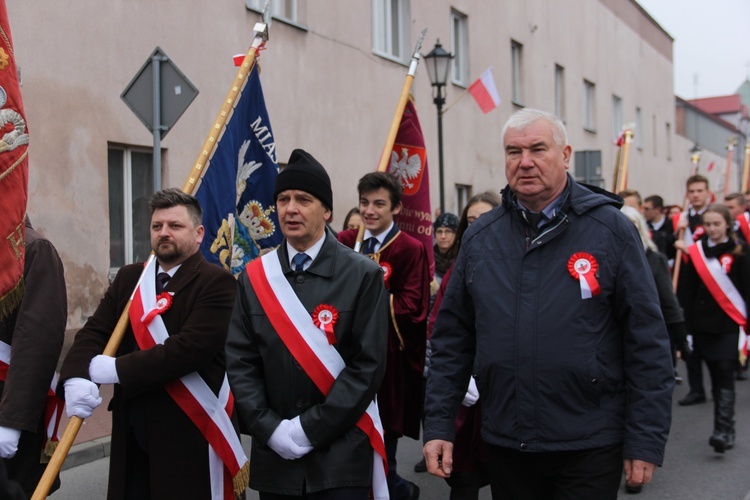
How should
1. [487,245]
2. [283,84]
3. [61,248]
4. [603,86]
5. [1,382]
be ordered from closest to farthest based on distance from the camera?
[487,245] → [1,382] → [61,248] → [283,84] → [603,86]

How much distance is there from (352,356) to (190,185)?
5.81 ft

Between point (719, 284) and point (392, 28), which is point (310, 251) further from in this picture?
point (392, 28)

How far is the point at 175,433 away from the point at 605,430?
1969 mm

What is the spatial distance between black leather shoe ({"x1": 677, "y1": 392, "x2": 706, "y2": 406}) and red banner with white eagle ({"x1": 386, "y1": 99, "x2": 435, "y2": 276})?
4.00 meters

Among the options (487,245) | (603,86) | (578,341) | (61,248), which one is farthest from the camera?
(603,86)

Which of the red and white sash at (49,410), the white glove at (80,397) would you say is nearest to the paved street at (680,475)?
the red and white sash at (49,410)

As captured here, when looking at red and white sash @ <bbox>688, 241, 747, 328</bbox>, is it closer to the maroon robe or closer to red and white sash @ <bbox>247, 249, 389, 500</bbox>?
the maroon robe

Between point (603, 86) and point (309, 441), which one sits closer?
point (309, 441)

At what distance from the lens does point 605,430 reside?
3045mm

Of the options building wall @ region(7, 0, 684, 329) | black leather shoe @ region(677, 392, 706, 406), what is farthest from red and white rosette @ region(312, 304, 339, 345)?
building wall @ region(7, 0, 684, 329)

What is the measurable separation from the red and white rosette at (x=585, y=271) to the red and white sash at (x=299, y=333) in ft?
3.22

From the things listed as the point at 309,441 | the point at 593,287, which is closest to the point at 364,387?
the point at 309,441

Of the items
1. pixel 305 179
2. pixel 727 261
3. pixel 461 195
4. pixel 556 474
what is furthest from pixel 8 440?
pixel 461 195

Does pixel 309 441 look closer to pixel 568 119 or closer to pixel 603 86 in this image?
pixel 568 119
